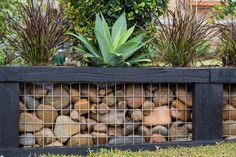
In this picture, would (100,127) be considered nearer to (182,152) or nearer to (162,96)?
(162,96)

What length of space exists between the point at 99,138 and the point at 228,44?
6.33 feet

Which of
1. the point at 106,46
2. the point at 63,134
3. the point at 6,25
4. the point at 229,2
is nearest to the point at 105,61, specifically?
the point at 106,46

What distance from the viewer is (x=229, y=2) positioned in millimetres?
6031

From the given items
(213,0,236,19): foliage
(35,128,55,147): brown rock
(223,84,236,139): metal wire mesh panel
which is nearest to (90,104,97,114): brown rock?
(35,128,55,147): brown rock

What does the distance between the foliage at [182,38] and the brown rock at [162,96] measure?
0.38 meters

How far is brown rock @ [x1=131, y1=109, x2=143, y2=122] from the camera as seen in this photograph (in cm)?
492

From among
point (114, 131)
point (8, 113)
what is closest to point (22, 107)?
point (8, 113)

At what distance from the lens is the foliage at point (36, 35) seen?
4949mm

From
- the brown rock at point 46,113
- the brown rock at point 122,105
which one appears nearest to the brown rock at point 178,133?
the brown rock at point 122,105

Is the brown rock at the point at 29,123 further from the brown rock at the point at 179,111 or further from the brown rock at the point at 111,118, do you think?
the brown rock at the point at 179,111

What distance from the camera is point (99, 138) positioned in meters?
4.88

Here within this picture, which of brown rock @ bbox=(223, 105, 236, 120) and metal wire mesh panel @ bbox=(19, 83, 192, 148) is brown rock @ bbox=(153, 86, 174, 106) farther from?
brown rock @ bbox=(223, 105, 236, 120)

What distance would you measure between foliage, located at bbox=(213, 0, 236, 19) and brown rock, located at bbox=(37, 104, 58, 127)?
253 cm

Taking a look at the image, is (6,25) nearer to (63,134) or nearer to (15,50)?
(15,50)
